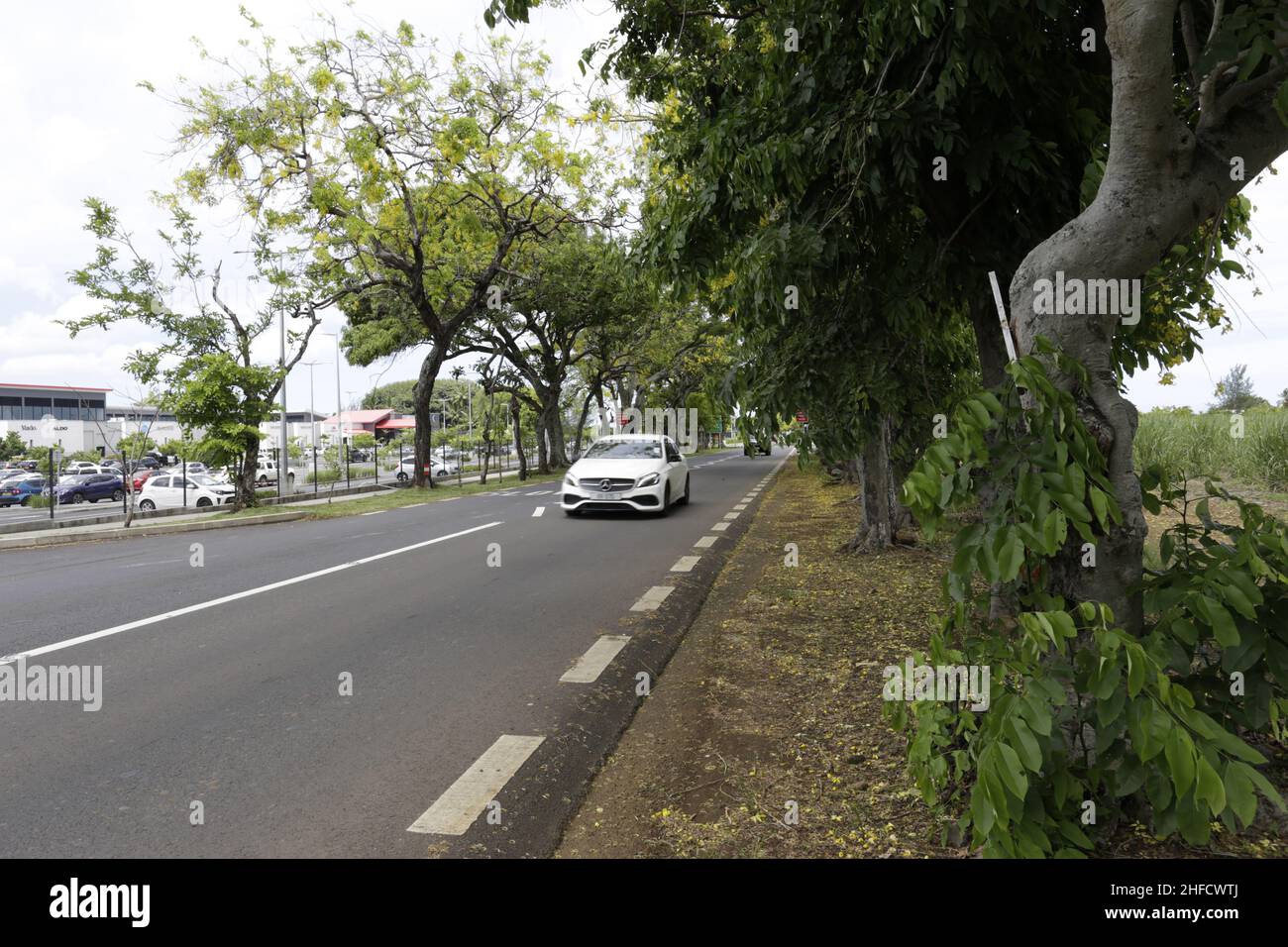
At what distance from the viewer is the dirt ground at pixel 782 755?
271cm

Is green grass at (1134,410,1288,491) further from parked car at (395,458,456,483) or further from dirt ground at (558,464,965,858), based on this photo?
parked car at (395,458,456,483)

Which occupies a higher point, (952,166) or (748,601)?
(952,166)

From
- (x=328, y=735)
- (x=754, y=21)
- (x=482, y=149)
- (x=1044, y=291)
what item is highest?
(x=482, y=149)

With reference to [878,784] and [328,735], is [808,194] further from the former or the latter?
[328,735]

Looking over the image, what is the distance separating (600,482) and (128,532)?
8.66 metres

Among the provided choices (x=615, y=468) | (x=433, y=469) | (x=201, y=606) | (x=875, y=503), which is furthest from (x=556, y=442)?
(x=201, y=606)

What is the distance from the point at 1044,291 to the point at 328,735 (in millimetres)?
3702

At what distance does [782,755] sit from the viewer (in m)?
3.50

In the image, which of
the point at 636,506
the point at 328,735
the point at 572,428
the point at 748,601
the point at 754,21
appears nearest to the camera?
the point at 328,735

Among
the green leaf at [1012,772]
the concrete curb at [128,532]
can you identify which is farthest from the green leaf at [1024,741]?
the concrete curb at [128,532]

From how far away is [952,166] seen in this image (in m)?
4.46

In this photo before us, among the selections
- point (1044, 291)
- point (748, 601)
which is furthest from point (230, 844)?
point (748, 601)
